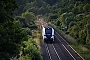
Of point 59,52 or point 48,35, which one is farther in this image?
point 48,35

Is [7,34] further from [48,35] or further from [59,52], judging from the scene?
[48,35]

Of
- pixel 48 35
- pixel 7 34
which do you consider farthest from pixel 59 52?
pixel 7 34

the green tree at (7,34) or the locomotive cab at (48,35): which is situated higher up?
the green tree at (7,34)

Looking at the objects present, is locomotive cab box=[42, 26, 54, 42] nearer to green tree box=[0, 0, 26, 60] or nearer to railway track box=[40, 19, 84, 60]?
railway track box=[40, 19, 84, 60]

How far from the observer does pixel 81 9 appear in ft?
247

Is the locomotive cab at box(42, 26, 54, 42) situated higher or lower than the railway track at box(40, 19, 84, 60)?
higher

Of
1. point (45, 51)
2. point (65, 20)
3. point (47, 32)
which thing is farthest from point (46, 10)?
point (45, 51)

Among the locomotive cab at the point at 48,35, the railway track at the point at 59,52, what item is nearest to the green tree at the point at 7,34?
the railway track at the point at 59,52

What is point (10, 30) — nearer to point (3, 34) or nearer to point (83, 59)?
point (3, 34)

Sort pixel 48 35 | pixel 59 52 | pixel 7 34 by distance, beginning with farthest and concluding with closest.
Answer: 1. pixel 48 35
2. pixel 59 52
3. pixel 7 34

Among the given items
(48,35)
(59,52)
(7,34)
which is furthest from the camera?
(48,35)

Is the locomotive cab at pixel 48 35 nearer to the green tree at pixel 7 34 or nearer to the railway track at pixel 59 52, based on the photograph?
the railway track at pixel 59 52

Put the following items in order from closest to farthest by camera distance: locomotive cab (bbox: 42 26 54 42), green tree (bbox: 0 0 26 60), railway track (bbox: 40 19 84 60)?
green tree (bbox: 0 0 26 60)
railway track (bbox: 40 19 84 60)
locomotive cab (bbox: 42 26 54 42)

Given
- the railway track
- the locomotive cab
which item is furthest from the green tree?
the locomotive cab
